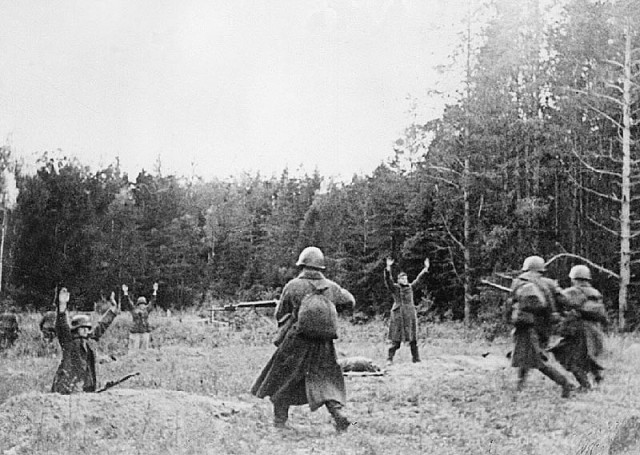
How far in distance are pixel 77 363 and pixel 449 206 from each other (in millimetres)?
7457

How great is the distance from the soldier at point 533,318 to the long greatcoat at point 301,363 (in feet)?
7.73

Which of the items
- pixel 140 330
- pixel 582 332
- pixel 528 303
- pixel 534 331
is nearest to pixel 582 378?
pixel 582 332

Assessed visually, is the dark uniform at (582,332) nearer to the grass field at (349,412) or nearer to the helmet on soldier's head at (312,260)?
the grass field at (349,412)

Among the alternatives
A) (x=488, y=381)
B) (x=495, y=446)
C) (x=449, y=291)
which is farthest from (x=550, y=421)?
(x=449, y=291)

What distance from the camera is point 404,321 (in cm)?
1266

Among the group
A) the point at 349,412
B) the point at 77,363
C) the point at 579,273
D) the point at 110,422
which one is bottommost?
the point at 349,412

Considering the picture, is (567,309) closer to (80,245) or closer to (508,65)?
(508,65)

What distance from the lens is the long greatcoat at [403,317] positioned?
1262 cm

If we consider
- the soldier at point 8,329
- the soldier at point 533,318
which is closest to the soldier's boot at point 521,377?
the soldier at point 533,318

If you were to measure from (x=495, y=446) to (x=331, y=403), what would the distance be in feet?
5.39

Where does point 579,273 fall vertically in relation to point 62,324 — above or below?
above

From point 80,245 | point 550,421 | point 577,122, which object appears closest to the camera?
point 550,421

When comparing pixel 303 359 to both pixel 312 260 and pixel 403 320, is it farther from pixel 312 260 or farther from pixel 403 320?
pixel 403 320

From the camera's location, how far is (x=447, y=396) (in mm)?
8969
